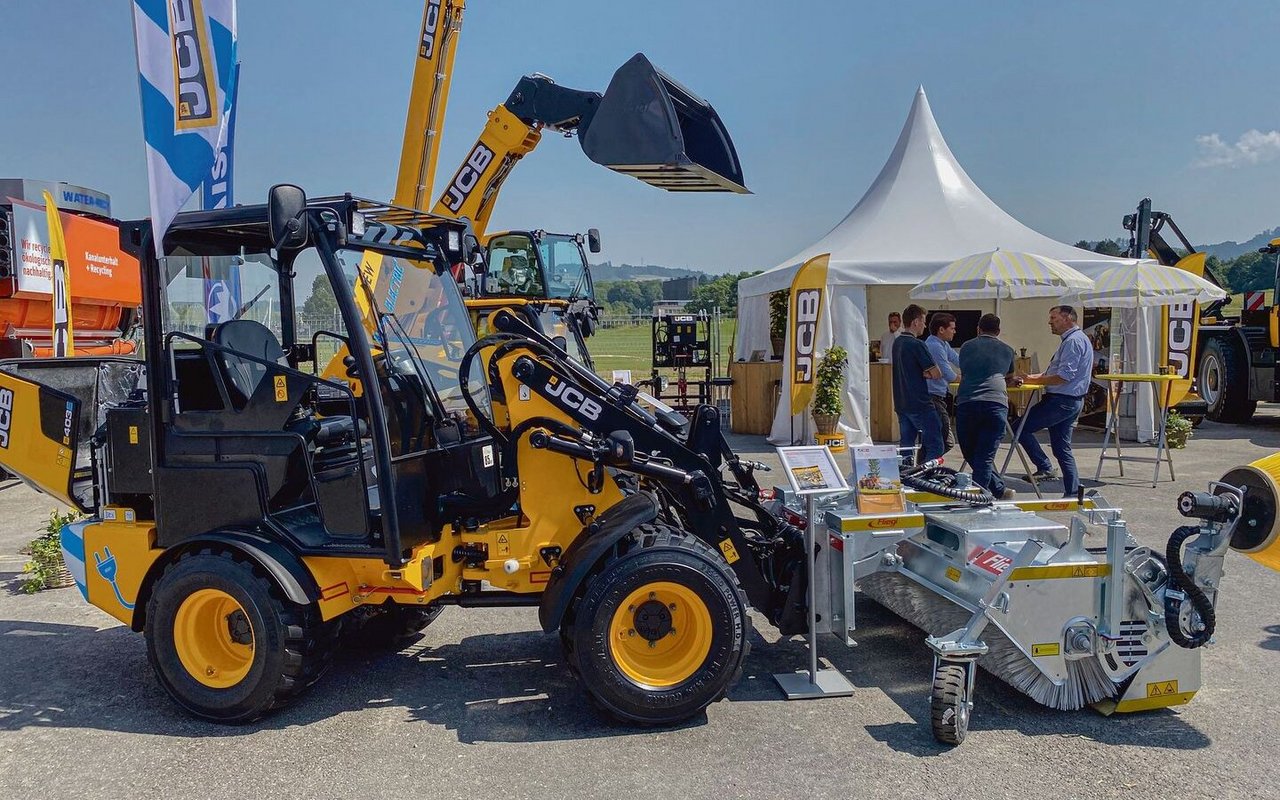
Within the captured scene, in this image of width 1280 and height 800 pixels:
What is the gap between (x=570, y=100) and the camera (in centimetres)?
930

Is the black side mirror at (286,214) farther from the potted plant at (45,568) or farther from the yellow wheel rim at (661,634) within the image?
the potted plant at (45,568)

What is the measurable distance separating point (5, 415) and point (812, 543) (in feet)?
13.8

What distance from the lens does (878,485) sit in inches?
169

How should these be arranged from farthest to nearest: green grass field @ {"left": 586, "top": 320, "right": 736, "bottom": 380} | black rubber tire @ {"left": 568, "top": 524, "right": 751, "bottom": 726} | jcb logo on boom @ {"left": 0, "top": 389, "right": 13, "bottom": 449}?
green grass field @ {"left": 586, "top": 320, "right": 736, "bottom": 380}, jcb logo on boom @ {"left": 0, "top": 389, "right": 13, "bottom": 449}, black rubber tire @ {"left": 568, "top": 524, "right": 751, "bottom": 726}

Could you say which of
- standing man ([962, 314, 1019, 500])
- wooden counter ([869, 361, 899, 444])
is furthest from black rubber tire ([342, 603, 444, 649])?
wooden counter ([869, 361, 899, 444])

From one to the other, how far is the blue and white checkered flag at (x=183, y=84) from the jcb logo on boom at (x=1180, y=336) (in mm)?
11474

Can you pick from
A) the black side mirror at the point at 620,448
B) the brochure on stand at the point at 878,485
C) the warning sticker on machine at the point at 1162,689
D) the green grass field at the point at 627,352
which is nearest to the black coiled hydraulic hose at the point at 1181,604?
the warning sticker on machine at the point at 1162,689

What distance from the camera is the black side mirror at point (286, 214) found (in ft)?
11.6

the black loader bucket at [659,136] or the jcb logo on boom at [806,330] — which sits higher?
the black loader bucket at [659,136]

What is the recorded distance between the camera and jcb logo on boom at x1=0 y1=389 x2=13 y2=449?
4.75m

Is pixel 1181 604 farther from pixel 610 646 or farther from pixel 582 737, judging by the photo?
pixel 582 737

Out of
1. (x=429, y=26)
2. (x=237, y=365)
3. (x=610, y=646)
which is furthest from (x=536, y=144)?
(x=610, y=646)

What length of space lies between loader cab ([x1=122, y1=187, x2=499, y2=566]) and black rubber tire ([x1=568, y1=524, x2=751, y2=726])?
33.1 inches

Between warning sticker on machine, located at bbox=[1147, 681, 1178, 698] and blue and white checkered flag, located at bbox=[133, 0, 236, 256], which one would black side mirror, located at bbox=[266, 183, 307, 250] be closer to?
blue and white checkered flag, located at bbox=[133, 0, 236, 256]
